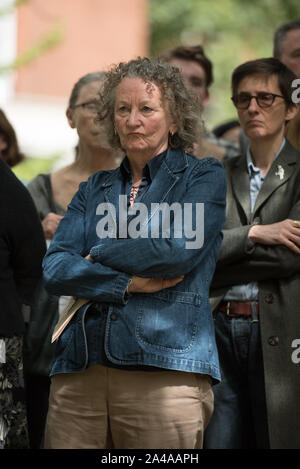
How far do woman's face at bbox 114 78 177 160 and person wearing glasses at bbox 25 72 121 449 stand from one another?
92 centimetres

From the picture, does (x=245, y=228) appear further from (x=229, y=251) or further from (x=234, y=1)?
(x=234, y=1)

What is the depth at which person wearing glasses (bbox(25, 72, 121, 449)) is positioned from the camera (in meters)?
4.49

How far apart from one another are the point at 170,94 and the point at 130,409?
1350 mm

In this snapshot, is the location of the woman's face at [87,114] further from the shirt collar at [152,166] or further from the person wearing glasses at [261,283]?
the shirt collar at [152,166]

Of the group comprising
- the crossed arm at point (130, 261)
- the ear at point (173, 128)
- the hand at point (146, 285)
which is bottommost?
the hand at point (146, 285)

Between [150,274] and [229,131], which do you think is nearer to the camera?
[150,274]

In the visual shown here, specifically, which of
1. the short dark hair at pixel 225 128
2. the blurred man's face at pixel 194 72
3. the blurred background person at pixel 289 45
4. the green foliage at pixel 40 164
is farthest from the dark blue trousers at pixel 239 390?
the green foliage at pixel 40 164

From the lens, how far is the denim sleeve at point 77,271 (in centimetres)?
332

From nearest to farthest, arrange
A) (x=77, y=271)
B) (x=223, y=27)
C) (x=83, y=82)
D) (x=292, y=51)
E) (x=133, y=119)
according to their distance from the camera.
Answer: (x=77, y=271) < (x=133, y=119) < (x=83, y=82) < (x=292, y=51) < (x=223, y=27)

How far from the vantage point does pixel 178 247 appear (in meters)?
3.30

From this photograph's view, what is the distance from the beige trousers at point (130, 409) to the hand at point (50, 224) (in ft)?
4.22

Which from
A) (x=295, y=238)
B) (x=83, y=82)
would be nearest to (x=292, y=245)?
(x=295, y=238)

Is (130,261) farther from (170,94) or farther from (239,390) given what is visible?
(239,390)

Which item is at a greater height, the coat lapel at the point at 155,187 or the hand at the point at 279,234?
the coat lapel at the point at 155,187
